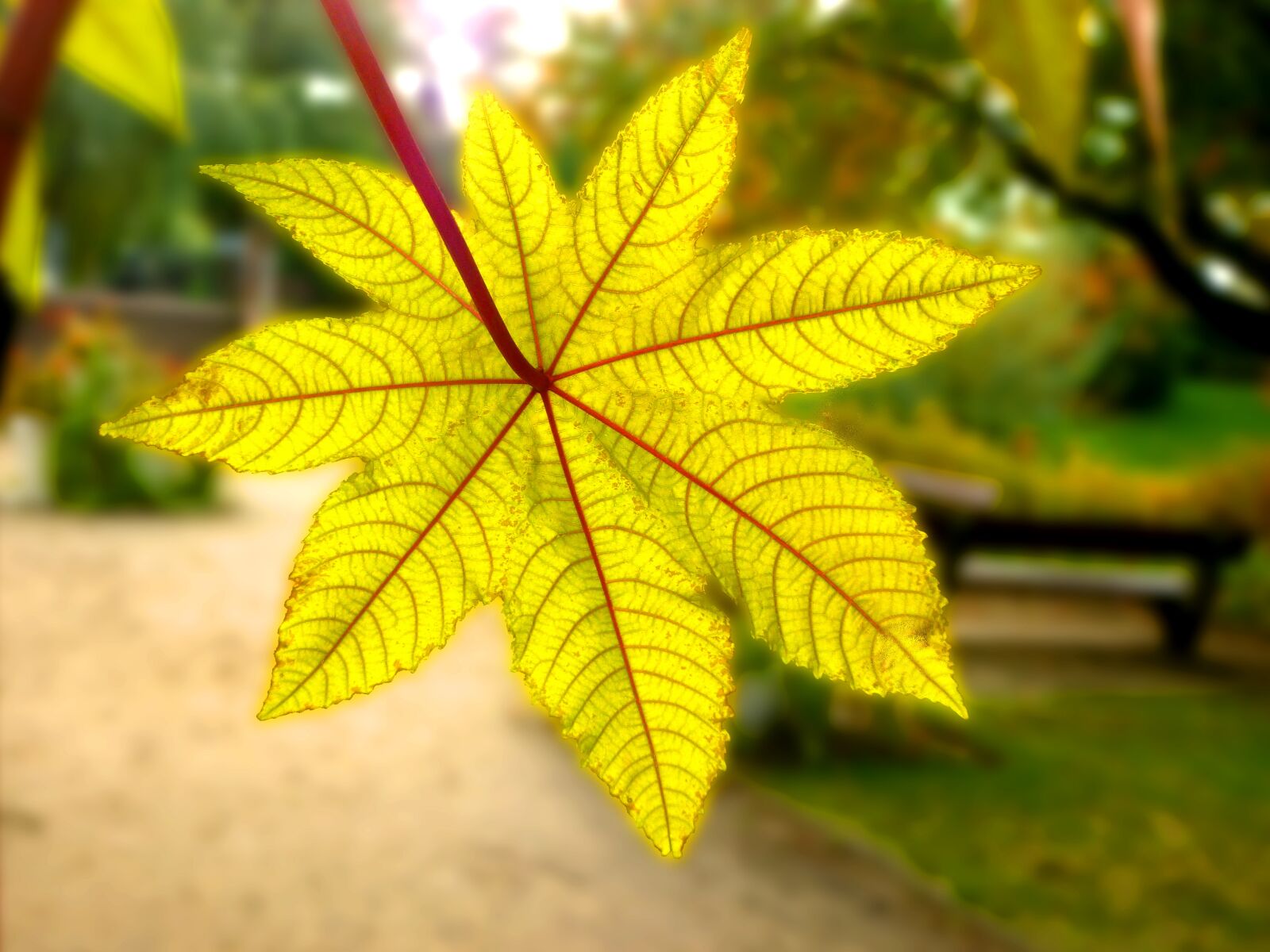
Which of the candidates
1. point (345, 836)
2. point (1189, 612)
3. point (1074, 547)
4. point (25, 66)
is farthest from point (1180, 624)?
point (25, 66)

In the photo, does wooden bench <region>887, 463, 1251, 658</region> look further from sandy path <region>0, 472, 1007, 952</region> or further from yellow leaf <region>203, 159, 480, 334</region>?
yellow leaf <region>203, 159, 480, 334</region>

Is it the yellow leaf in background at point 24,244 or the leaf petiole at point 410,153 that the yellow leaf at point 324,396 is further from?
the yellow leaf in background at point 24,244

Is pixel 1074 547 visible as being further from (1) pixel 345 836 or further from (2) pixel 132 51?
(2) pixel 132 51

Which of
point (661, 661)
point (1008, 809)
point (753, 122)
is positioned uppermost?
point (753, 122)

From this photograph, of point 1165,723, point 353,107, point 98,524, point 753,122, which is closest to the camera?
point 753,122

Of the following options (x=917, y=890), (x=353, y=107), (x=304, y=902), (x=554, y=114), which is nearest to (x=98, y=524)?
(x=554, y=114)

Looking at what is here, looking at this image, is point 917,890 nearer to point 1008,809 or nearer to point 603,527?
point 1008,809
